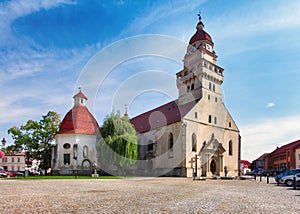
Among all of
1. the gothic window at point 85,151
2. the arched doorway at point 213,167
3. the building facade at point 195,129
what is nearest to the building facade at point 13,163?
the gothic window at point 85,151

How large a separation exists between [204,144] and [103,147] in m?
16.7

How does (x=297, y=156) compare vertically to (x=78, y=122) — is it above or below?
below

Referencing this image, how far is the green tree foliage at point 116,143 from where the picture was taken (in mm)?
35188

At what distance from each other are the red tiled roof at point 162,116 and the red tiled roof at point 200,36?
11.8 meters

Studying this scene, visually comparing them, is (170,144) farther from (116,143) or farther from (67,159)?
(67,159)

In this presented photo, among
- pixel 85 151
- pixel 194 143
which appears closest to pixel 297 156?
pixel 194 143

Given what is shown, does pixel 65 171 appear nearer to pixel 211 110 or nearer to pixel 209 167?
pixel 209 167

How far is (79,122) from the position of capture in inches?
1805

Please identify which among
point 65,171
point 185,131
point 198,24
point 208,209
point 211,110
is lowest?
point 65,171

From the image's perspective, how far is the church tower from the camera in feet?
147

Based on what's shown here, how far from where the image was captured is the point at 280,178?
23.8 meters

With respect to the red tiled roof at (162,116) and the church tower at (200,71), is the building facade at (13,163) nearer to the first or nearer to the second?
the red tiled roof at (162,116)

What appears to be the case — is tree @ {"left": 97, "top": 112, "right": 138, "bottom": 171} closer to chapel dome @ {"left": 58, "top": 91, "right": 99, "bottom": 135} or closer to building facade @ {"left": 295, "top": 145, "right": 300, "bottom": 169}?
chapel dome @ {"left": 58, "top": 91, "right": 99, "bottom": 135}

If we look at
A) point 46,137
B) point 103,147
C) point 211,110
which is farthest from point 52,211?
point 46,137
